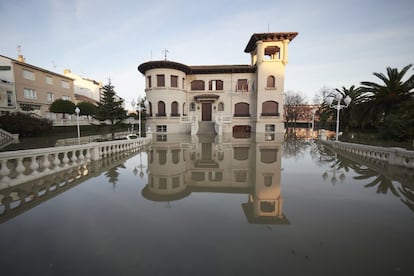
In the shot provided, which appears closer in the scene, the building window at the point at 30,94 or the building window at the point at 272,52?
the building window at the point at 272,52

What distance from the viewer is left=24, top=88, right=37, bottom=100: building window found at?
2582 centimetres

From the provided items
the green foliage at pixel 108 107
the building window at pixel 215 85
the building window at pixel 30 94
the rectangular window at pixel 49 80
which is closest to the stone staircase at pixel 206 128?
the building window at pixel 215 85

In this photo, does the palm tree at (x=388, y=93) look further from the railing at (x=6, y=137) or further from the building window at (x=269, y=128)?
the railing at (x=6, y=137)

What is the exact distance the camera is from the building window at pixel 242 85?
975 inches

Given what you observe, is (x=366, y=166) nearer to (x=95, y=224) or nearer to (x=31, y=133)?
(x=95, y=224)

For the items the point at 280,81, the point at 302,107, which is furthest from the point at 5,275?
the point at 302,107

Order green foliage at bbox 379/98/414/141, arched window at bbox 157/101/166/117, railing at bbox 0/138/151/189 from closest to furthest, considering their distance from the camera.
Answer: railing at bbox 0/138/151/189, green foliage at bbox 379/98/414/141, arched window at bbox 157/101/166/117

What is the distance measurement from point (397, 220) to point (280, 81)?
21.8 meters

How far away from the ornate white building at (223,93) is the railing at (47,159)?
10604 millimetres

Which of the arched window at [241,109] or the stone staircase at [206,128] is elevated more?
the arched window at [241,109]

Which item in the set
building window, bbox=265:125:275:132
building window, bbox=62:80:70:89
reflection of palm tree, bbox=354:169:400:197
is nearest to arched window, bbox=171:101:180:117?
building window, bbox=265:125:275:132

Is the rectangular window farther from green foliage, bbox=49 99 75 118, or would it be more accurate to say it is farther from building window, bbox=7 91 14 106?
green foliage, bbox=49 99 75 118

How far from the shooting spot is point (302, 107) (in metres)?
46.0

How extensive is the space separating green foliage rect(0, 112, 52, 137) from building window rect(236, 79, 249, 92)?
22880 mm
